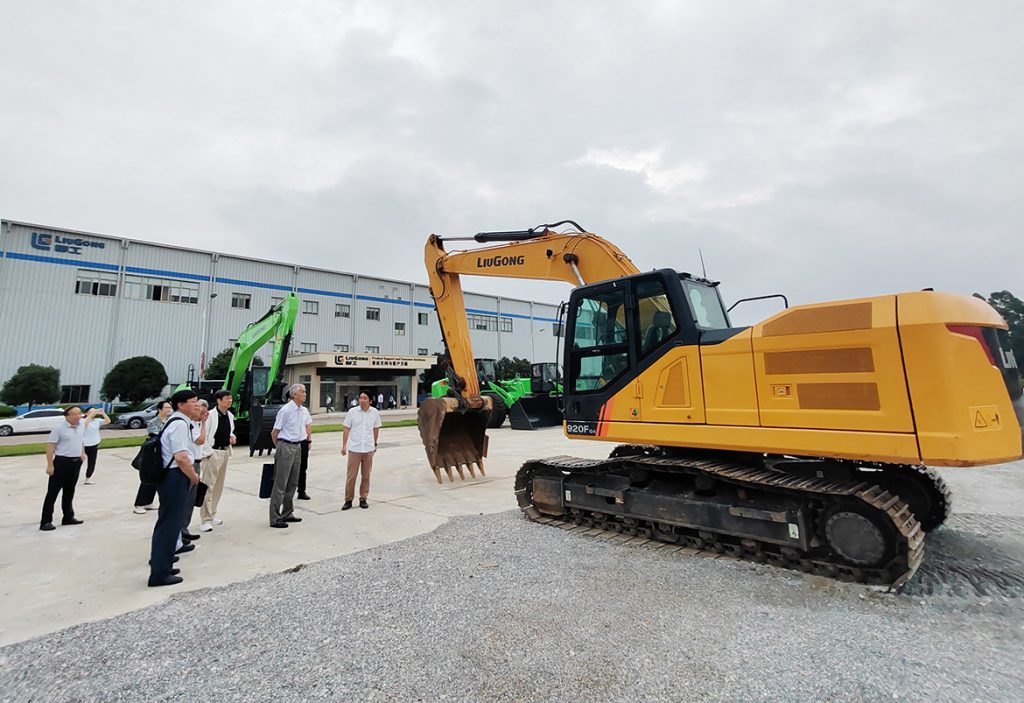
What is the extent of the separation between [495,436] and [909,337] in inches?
570

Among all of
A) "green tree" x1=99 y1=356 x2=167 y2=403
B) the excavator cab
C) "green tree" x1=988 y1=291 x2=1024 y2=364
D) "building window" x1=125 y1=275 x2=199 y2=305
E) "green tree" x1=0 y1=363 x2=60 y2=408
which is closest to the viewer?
the excavator cab

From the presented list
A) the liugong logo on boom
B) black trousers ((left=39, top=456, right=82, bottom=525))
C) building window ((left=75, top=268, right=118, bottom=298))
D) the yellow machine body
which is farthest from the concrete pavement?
building window ((left=75, top=268, right=118, bottom=298))

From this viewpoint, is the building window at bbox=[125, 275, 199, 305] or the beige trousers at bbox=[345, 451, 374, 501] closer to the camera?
the beige trousers at bbox=[345, 451, 374, 501]

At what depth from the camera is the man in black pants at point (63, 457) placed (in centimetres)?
602

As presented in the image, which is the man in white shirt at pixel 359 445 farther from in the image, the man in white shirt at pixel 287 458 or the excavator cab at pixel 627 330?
the excavator cab at pixel 627 330

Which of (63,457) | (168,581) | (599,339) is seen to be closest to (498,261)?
(599,339)

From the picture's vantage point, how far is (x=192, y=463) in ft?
15.1

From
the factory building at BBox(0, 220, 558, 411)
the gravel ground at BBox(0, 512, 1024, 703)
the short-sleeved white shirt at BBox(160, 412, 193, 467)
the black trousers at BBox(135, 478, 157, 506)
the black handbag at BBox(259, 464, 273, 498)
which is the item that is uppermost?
the factory building at BBox(0, 220, 558, 411)

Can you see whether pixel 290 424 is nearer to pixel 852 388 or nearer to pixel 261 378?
pixel 852 388

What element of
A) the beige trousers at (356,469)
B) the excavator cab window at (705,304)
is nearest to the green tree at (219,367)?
the beige trousers at (356,469)

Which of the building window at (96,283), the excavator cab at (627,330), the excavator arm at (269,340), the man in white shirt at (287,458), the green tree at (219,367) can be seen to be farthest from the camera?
the green tree at (219,367)

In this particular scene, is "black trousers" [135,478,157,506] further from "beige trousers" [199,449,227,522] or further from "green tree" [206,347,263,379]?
"green tree" [206,347,263,379]

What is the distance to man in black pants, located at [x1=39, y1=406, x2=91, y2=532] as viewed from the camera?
6.02m

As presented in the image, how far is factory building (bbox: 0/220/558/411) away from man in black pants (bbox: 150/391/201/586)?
84.6 ft
